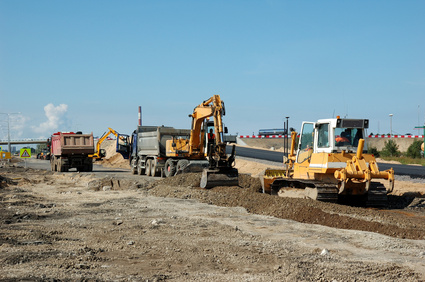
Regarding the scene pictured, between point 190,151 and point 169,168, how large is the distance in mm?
1790

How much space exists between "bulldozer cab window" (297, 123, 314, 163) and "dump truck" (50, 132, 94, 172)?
24.6m

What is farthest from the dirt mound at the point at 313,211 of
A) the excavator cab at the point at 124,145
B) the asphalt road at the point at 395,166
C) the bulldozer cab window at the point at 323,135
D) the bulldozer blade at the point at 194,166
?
the excavator cab at the point at 124,145

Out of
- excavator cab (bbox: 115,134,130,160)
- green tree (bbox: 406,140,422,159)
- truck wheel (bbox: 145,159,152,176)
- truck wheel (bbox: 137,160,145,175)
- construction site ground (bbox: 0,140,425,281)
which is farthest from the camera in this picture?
green tree (bbox: 406,140,422,159)

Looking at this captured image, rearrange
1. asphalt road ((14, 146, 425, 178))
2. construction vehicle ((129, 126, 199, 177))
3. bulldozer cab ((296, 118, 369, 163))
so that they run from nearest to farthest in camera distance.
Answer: bulldozer cab ((296, 118, 369, 163)) < construction vehicle ((129, 126, 199, 177)) < asphalt road ((14, 146, 425, 178))

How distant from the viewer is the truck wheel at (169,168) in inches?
1066

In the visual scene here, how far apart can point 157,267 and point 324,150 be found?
28.4 feet

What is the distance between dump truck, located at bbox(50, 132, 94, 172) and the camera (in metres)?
36.9

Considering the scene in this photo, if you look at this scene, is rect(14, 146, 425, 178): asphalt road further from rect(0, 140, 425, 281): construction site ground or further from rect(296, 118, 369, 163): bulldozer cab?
rect(0, 140, 425, 281): construction site ground

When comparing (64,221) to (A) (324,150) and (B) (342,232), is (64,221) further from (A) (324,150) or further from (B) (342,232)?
(A) (324,150)

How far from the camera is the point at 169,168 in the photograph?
2739 cm

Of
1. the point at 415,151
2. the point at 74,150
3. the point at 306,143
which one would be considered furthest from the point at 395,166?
the point at 74,150

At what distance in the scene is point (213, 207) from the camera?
15.1m

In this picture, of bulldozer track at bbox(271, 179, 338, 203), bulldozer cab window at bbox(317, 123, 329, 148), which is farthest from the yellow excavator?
bulldozer cab window at bbox(317, 123, 329, 148)

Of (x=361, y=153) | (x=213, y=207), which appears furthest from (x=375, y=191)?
A: (x=213, y=207)
